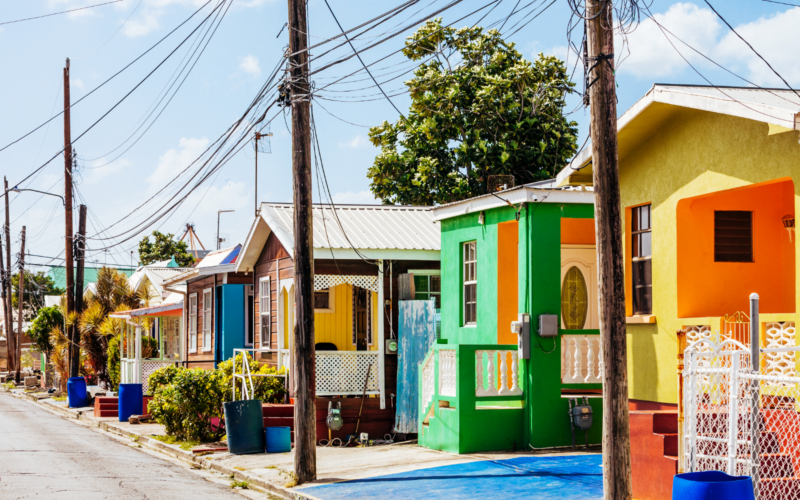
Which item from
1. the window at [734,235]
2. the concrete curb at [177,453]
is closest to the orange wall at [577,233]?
the window at [734,235]

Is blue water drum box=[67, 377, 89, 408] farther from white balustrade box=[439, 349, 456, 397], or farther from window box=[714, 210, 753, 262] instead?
window box=[714, 210, 753, 262]

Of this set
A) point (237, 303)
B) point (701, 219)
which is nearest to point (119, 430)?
point (237, 303)

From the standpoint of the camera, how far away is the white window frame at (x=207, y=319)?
25.4 meters

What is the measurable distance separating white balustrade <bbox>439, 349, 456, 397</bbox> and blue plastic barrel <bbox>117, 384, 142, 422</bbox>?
41.5ft

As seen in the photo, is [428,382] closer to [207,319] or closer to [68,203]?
[207,319]

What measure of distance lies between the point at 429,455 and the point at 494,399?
143 centimetres

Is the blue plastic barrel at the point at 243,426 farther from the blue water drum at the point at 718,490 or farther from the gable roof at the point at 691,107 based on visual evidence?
the blue water drum at the point at 718,490

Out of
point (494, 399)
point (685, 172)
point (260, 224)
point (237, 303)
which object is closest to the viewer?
point (685, 172)

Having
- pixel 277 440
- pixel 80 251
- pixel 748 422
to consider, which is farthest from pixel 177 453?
pixel 80 251

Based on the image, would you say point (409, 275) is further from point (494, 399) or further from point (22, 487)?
point (22, 487)

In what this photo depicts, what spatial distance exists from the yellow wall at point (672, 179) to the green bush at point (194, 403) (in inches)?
362

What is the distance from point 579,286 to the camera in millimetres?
16891

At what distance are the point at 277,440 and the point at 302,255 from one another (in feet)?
16.8

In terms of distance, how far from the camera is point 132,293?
3656cm
